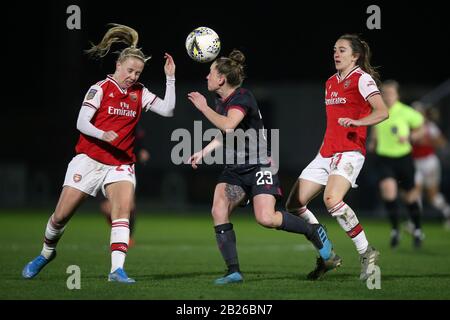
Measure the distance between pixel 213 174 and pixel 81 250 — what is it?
390 inches

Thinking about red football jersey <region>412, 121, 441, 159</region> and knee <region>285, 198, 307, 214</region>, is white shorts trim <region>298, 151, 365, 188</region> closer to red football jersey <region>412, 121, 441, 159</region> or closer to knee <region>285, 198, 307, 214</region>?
knee <region>285, 198, 307, 214</region>

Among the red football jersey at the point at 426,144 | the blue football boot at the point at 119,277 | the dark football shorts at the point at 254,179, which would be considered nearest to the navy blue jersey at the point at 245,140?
the dark football shorts at the point at 254,179

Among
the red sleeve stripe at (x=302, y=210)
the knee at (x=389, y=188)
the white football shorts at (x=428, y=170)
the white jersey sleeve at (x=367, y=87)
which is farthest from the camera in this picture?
the white football shorts at (x=428, y=170)

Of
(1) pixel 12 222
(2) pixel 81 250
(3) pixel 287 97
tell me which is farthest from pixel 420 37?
(2) pixel 81 250

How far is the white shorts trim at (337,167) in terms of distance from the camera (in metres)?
8.02

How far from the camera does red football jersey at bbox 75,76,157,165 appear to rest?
307 inches

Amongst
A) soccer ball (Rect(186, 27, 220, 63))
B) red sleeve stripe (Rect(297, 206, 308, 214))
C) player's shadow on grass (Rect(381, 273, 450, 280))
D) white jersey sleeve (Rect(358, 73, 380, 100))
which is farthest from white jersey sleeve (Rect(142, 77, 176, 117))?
player's shadow on grass (Rect(381, 273, 450, 280))

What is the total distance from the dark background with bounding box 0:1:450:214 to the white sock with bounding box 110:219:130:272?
15.6 m

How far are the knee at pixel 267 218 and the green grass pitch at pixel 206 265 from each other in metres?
0.54

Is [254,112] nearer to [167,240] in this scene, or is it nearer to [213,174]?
[167,240]

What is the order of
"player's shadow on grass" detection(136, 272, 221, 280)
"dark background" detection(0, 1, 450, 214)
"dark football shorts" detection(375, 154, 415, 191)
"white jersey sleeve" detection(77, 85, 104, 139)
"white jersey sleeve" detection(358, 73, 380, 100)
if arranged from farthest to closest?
"dark background" detection(0, 1, 450, 214), "dark football shorts" detection(375, 154, 415, 191), "player's shadow on grass" detection(136, 272, 221, 280), "white jersey sleeve" detection(358, 73, 380, 100), "white jersey sleeve" detection(77, 85, 104, 139)

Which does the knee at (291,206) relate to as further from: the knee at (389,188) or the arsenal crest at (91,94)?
the knee at (389,188)

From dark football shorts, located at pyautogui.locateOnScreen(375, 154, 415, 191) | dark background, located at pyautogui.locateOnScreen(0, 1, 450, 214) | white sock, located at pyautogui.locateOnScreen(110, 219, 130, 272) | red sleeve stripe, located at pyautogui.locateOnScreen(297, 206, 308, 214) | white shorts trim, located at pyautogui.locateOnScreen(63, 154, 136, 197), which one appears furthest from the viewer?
dark background, located at pyautogui.locateOnScreen(0, 1, 450, 214)

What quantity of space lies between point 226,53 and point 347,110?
818 inches
